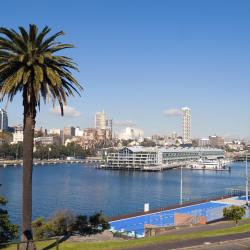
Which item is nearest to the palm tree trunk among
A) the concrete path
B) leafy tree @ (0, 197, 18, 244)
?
the concrete path

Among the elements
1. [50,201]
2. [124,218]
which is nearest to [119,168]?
[50,201]

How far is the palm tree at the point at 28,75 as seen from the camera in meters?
19.9

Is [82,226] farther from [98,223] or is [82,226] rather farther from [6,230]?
[6,230]

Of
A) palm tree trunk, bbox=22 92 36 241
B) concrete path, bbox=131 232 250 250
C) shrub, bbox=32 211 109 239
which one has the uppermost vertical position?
palm tree trunk, bbox=22 92 36 241

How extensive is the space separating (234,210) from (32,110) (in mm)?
21632

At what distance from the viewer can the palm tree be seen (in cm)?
1986

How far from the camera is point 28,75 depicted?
19672 millimetres

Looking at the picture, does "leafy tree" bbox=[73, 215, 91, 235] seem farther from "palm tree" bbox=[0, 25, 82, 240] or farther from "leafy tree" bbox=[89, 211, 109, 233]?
"palm tree" bbox=[0, 25, 82, 240]

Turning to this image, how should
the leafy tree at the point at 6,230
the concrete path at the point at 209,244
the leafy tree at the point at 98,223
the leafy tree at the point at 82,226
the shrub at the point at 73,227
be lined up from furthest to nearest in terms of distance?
1. the leafy tree at the point at 98,223
2. the shrub at the point at 73,227
3. the leafy tree at the point at 82,226
4. the leafy tree at the point at 6,230
5. the concrete path at the point at 209,244

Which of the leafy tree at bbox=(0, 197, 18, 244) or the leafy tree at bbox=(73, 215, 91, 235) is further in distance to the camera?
the leafy tree at bbox=(73, 215, 91, 235)

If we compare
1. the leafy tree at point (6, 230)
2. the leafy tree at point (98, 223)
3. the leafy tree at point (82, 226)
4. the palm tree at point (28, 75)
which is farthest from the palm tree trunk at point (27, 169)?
the leafy tree at point (98, 223)

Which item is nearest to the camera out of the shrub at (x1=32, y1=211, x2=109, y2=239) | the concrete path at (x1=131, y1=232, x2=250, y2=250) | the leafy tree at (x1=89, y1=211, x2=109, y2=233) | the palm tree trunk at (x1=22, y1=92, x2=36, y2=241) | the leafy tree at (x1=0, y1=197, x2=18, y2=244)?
the concrete path at (x1=131, y1=232, x2=250, y2=250)

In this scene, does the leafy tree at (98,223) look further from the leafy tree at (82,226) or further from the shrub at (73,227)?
the leafy tree at (82,226)

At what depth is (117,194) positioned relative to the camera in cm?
9312
